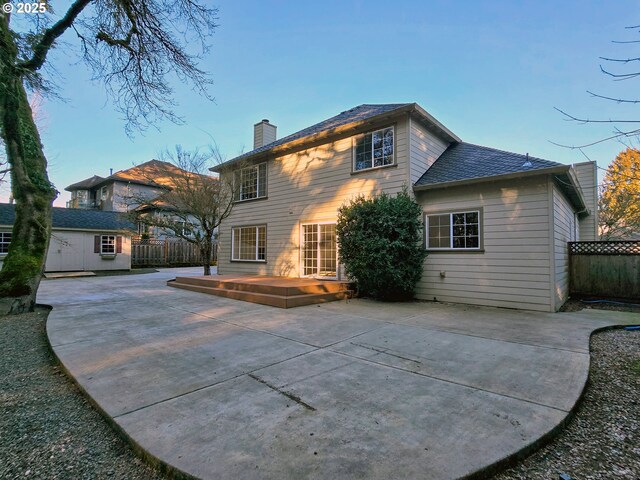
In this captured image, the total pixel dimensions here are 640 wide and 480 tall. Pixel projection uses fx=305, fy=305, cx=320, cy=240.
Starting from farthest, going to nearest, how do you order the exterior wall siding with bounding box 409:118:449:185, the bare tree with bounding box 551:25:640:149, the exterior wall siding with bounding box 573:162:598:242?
the exterior wall siding with bounding box 573:162:598:242
the exterior wall siding with bounding box 409:118:449:185
the bare tree with bounding box 551:25:640:149

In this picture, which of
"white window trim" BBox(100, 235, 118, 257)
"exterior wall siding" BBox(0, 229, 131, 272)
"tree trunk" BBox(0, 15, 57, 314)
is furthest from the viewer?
"white window trim" BBox(100, 235, 118, 257)

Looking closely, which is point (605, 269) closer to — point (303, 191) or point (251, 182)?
point (303, 191)

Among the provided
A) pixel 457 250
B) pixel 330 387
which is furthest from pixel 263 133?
pixel 330 387

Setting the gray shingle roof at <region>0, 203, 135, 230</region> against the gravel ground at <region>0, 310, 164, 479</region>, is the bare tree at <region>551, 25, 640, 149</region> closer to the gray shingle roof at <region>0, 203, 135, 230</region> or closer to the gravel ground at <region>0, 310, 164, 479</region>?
the gravel ground at <region>0, 310, 164, 479</region>

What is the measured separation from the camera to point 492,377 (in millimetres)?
3143

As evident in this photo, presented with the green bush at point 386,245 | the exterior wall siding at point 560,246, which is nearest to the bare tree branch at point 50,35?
the green bush at point 386,245

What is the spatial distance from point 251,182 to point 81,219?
11907 mm

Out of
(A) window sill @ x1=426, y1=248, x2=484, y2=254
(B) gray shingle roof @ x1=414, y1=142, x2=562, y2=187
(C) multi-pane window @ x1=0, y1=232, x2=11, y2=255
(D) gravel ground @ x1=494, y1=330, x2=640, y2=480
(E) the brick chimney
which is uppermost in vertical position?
(E) the brick chimney

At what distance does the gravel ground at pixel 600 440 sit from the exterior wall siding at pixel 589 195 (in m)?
11.6

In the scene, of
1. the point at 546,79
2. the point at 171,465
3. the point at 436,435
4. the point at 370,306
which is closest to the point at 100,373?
the point at 171,465

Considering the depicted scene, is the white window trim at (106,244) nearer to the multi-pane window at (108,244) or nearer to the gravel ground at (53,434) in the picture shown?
the multi-pane window at (108,244)

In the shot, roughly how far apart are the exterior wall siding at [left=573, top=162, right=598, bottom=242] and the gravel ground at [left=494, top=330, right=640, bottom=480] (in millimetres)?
11607

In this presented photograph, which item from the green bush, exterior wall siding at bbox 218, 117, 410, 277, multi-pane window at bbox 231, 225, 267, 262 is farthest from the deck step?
multi-pane window at bbox 231, 225, 267, 262

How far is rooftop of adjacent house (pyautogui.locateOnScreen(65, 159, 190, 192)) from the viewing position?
12900 millimetres
